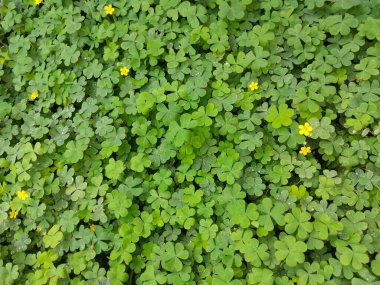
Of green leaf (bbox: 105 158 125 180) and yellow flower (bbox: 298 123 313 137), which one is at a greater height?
green leaf (bbox: 105 158 125 180)

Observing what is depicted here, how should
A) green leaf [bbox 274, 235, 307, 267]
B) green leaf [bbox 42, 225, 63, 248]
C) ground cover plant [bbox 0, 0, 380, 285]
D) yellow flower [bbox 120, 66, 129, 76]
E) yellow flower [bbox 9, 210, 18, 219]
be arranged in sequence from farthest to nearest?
1. yellow flower [bbox 120, 66, 129, 76]
2. yellow flower [bbox 9, 210, 18, 219]
3. green leaf [bbox 42, 225, 63, 248]
4. ground cover plant [bbox 0, 0, 380, 285]
5. green leaf [bbox 274, 235, 307, 267]

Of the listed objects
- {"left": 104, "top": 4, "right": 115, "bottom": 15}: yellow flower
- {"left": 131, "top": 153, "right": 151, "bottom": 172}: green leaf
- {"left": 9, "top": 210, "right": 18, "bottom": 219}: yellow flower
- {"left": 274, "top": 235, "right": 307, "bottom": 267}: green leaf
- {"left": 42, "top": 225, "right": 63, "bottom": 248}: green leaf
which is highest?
{"left": 104, "top": 4, "right": 115, "bottom": 15}: yellow flower

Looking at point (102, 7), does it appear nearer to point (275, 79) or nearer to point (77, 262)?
point (275, 79)

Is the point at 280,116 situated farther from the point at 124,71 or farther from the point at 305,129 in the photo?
the point at 124,71

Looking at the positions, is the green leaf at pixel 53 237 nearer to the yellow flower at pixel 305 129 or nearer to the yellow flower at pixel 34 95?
the yellow flower at pixel 34 95

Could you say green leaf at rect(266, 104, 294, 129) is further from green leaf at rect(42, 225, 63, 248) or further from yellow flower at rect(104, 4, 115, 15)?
green leaf at rect(42, 225, 63, 248)

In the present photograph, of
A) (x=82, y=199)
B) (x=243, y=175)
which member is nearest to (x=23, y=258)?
(x=82, y=199)

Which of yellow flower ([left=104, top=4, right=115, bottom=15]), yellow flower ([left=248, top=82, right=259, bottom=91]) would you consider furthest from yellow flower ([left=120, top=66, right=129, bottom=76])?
yellow flower ([left=248, top=82, right=259, bottom=91])

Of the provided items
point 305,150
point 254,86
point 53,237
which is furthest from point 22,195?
point 305,150
